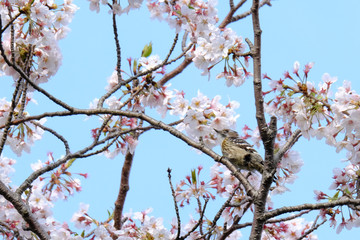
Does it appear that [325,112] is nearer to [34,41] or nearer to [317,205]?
[317,205]

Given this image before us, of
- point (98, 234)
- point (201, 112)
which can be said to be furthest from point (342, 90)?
point (98, 234)

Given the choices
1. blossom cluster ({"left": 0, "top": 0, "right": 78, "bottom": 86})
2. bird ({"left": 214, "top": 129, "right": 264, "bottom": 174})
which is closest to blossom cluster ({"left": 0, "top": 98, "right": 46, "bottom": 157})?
blossom cluster ({"left": 0, "top": 0, "right": 78, "bottom": 86})

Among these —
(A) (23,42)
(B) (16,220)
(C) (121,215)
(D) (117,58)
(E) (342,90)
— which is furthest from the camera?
(C) (121,215)

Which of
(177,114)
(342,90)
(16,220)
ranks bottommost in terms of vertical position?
(16,220)

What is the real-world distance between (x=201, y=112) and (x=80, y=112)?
1151 millimetres

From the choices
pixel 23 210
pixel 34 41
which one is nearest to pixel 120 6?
pixel 34 41

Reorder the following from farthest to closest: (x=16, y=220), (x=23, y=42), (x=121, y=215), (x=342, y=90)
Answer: (x=121, y=215)
(x=16, y=220)
(x=23, y=42)
(x=342, y=90)

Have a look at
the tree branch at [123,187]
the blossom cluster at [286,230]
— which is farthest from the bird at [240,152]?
the tree branch at [123,187]

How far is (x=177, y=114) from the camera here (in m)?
4.94

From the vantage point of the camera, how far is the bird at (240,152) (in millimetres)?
5895

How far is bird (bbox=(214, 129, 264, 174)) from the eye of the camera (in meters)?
5.89

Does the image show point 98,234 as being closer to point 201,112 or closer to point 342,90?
point 201,112

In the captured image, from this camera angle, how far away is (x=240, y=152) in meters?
6.21

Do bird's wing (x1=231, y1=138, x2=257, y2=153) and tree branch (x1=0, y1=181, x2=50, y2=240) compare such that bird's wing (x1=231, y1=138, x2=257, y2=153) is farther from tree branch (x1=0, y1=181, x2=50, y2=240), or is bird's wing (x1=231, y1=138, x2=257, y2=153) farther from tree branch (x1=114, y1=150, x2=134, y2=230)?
tree branch (x1=0, y1=181, x2=50, y2=240)
